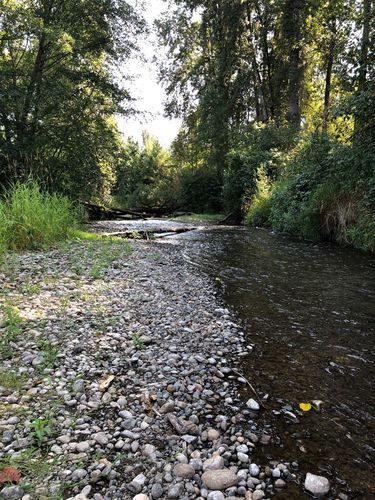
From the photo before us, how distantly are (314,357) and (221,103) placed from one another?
2553 centimetres

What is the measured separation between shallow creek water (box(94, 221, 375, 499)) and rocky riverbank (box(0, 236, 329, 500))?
18 centimetres

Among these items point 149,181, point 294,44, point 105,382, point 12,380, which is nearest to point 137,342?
point 105,382

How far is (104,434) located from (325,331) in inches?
111

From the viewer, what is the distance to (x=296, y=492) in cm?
193

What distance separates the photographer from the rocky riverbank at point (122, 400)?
1.94 metres

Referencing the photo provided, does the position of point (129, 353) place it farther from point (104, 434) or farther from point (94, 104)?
Answer: point (94, 104)

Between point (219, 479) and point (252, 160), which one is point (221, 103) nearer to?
point (252, 160)

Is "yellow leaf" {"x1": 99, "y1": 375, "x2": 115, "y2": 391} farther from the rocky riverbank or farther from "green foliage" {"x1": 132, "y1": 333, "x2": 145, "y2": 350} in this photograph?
"green foliage" {"x1": 132, "y1": 333, "x2": 145, "y2": 350}

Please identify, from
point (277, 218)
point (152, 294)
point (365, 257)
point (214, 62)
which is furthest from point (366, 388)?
point (214, 62)

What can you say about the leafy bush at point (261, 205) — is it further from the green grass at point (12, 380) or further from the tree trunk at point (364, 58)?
the green grass at point (12, 380)

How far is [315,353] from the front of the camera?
3.54 meters

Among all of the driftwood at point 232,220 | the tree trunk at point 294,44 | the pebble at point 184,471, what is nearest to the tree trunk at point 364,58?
the pebble at point 184,471

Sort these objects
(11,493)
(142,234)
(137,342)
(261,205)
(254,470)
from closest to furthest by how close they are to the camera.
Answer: (11,493) → (254,470) → (137,342) → (142,234) → (261,205)

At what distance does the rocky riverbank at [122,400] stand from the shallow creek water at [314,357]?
0.18m
